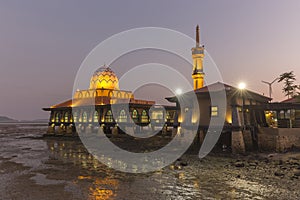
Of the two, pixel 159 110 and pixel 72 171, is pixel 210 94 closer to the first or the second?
pixel 72 171

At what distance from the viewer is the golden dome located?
6391 centimetres

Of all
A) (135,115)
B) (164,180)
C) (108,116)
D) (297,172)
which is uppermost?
(135,115)

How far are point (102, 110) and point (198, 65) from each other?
2397 centimetres

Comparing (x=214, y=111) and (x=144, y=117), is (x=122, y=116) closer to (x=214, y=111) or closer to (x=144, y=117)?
(x=144, y=117)

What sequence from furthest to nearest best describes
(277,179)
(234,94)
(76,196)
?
(234,94) < (277,179) < (76,196)

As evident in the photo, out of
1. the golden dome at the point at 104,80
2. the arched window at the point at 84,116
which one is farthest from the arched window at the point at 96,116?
the golden dome at the point at 104,80

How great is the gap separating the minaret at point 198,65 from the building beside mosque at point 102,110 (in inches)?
329

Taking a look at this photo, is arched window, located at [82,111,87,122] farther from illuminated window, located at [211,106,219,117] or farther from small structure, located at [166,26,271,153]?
illuminated window, located at [211,106,219,117]

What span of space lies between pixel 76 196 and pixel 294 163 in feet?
60.9

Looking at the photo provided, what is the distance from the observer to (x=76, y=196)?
1302 cm

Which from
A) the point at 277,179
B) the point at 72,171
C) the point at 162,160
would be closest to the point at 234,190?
the point at 277,179

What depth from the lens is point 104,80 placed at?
6431 centimetres

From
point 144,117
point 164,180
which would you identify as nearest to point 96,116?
point 144,117

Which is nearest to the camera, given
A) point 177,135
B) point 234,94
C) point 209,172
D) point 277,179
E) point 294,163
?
point 277,179
